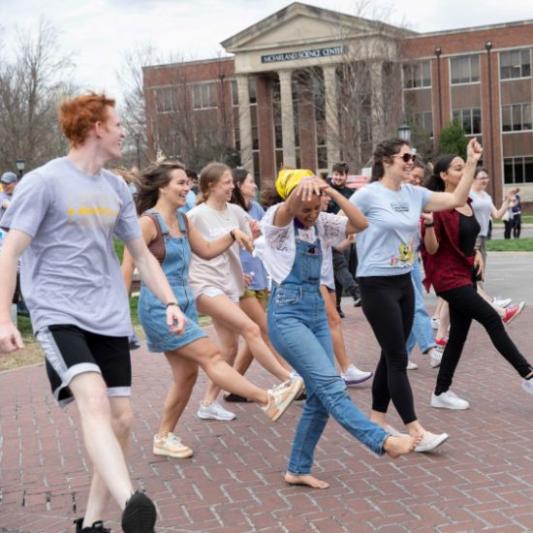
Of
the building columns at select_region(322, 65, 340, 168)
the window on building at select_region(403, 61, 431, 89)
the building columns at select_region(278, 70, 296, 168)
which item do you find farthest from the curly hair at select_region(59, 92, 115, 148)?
the building columns at select_region(278, 70, 296, 168)

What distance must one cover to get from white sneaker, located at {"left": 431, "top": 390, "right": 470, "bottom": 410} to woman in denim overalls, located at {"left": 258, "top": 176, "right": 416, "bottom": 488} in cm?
198

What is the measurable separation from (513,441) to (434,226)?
5.55 ft

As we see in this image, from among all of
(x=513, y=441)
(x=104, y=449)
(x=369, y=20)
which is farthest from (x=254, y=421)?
(x=369, y=20)

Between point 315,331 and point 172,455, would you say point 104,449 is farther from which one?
point 172,455

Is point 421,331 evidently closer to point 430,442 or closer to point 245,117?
point 430,442

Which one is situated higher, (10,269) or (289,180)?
(289,180)

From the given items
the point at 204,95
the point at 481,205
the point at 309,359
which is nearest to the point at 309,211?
the point at 309,359

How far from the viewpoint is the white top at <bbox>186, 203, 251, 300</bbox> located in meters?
6.61

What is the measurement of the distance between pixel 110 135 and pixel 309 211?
1245 mm

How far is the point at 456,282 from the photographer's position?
6.66 metres

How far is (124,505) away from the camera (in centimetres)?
354

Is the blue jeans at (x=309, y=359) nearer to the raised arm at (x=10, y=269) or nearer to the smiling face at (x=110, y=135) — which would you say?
the smiling face at (x=110, y=135)

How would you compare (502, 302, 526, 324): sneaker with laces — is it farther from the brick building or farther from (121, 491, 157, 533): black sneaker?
the brick building

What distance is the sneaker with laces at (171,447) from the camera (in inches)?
229
